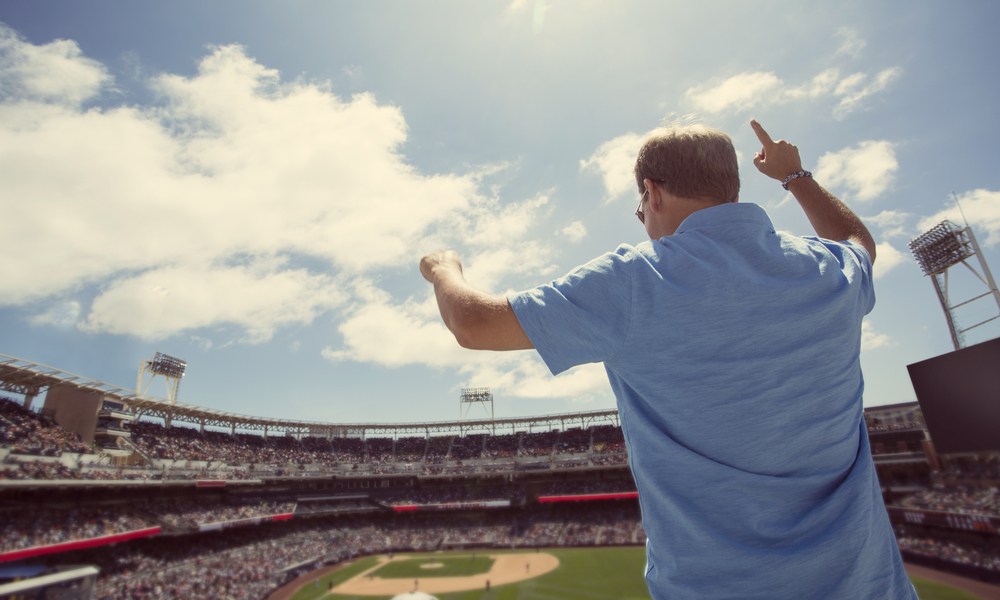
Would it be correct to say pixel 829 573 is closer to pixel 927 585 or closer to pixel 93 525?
pixel 927 585

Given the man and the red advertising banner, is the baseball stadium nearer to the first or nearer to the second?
the red advertising banner

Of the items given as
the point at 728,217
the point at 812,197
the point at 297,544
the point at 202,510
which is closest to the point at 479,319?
the point at 728,217

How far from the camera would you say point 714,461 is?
1.14m

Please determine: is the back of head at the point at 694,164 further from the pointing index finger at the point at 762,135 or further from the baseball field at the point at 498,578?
the baseball field at the point at 498,578

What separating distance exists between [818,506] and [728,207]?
2.73 ft

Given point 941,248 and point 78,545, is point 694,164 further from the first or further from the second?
point 941,248

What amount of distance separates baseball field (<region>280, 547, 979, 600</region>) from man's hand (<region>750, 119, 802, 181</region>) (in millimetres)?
26717

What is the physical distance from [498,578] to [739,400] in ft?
112

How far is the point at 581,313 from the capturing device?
1.12m

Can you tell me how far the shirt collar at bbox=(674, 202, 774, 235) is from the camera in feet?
4.20

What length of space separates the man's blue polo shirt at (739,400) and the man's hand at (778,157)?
4.04 ft

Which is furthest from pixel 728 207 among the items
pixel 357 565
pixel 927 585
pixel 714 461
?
pixel 357 565

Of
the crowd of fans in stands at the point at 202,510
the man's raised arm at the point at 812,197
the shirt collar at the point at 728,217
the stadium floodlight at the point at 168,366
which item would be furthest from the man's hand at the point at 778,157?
the stadium floodlight at the point at 168,366

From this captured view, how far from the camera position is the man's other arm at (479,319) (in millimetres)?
1189
